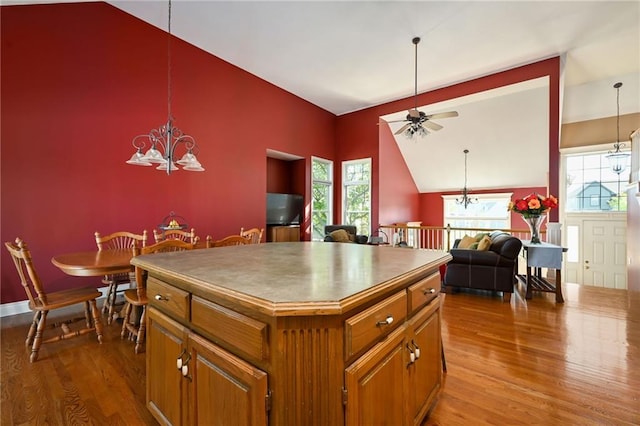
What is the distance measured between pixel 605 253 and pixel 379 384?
797 cm

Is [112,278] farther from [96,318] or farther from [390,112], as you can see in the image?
[390,112]

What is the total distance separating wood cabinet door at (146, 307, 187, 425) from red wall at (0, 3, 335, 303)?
293cm

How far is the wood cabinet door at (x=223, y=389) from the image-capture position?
2.78 ft

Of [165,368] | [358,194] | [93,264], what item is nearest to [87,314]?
[93,264]

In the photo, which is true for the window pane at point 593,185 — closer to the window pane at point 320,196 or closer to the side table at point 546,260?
the side table at point 546,260

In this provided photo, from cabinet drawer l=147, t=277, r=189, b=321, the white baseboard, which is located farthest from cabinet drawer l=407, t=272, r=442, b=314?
the white baseboard

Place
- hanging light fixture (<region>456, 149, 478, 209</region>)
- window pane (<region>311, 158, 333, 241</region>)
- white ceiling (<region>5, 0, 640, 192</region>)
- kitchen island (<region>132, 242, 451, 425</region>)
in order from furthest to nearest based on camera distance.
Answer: hanging light fixture (<region>456, 149, 478, 209</region>), window pane (<region>311, 158, 333, 241</region>), white ceiling (<region>5, 0, 640, 192</region>), kitchen island (<region>132, 242, 451, 425</region>)

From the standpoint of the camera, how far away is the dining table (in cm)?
211

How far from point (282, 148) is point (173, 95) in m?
2.31

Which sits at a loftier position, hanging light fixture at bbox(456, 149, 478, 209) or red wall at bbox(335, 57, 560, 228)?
red wall at bbox(335, 57, 560, 228)

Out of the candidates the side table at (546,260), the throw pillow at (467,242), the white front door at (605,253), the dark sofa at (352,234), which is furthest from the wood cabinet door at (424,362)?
the white front door at (605,253)

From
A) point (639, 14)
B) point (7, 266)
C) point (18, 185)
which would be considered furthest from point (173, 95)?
point (639, 14)

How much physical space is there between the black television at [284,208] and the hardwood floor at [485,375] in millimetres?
3346

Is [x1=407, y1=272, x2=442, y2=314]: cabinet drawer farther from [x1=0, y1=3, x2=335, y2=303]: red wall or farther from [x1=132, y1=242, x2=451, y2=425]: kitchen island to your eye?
[x1=0, y1=3, x2=335, y2=303]: red wall
